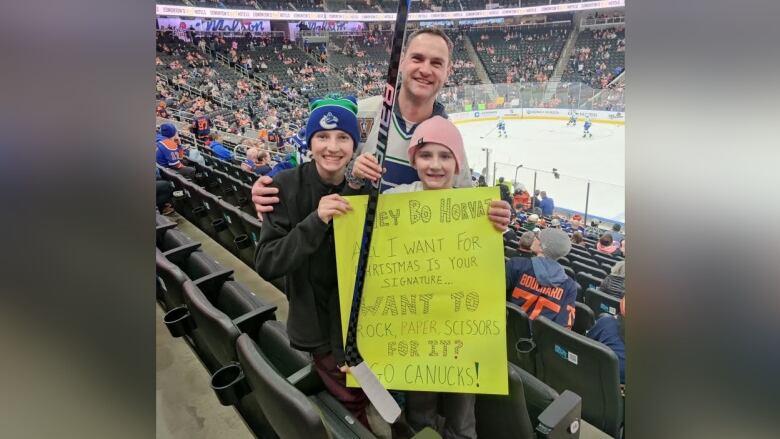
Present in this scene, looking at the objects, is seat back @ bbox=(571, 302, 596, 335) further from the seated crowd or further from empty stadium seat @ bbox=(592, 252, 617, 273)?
empty stadium seat @ bbox=(592, 252, 617, 273)

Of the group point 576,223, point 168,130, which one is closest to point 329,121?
point 168,130

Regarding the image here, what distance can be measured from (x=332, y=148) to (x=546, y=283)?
4.10 feet

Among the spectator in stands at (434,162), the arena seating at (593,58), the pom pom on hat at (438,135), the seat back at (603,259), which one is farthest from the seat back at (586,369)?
the arena seating at (593,58)

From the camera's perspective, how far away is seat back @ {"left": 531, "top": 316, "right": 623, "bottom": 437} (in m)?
1.39

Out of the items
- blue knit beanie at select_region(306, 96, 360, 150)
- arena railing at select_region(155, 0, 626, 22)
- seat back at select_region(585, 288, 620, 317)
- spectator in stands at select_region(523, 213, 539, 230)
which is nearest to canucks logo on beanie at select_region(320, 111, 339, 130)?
→ blue knit beanie at select_region(306, 96, 360, 150)

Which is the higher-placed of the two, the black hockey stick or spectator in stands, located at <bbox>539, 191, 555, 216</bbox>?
the black hockey stick

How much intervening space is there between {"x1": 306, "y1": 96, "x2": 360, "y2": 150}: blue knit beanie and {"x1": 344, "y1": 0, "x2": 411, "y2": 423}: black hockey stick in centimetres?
18

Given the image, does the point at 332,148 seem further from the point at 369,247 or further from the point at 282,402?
the point at 282,402

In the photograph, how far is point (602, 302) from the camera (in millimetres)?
2314

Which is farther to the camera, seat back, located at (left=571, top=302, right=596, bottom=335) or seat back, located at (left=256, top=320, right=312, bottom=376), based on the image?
seat back, located at (left=571, top=302, right=596, bottom=335)

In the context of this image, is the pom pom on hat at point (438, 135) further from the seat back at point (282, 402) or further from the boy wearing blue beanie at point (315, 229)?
the seat back at point (282, 402)

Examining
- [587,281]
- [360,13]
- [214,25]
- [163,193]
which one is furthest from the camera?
[214,25]
